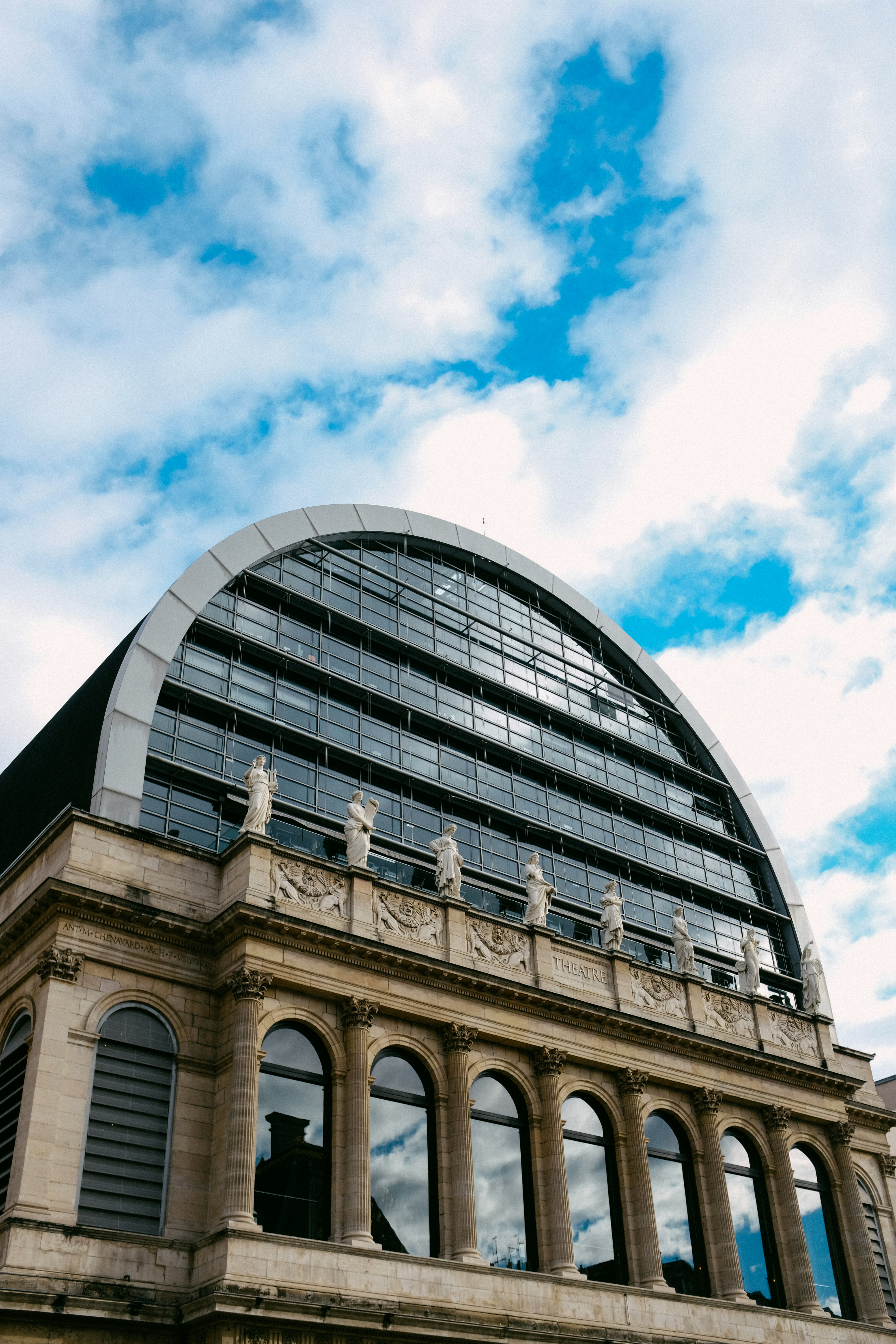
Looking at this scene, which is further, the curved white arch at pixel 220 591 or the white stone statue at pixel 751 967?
the white stone statue at pixel 751 967

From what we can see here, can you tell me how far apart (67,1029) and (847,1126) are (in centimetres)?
2537

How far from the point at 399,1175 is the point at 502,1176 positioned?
10.8 ft

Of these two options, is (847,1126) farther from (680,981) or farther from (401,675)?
(401,675)

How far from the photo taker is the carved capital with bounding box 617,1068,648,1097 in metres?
34.8

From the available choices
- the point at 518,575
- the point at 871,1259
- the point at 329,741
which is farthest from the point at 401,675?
the point at 871,1259

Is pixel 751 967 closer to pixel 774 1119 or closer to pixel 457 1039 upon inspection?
pixel 774 1119

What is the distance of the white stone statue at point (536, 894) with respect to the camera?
35.7 metres

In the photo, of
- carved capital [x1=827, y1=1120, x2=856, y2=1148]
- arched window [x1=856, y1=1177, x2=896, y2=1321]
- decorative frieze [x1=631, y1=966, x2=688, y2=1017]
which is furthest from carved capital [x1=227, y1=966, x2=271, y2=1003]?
arched window [x1=856, y1=1177, x2=896, y2=1321]

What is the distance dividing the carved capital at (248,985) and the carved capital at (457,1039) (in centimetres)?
533

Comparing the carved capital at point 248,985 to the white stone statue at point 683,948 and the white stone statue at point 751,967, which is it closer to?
the white stone statue at point 683,948

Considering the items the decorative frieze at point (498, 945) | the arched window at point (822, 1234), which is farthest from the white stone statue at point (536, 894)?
the arched window at point (822, 1234)

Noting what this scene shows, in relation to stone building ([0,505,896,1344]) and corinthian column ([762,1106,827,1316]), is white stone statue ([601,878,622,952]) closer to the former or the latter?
stone building ([0,505,896,1344])

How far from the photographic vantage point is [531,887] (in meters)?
36.5

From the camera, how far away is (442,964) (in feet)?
105
